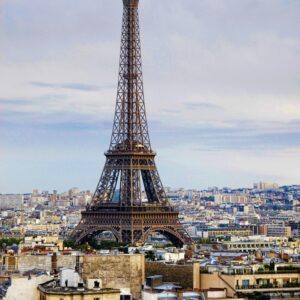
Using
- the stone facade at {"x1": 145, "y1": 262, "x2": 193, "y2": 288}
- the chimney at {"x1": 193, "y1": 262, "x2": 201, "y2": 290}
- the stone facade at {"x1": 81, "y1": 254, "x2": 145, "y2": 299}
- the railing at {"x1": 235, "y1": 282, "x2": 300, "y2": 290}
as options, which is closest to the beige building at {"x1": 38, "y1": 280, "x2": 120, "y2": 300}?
the stone facade at {"x1": 81, "y1": 254, "x2": 145, "y2": 299}

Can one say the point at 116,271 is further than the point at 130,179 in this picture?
No

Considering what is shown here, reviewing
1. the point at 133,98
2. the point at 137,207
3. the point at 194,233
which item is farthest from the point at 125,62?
the point at 194,233

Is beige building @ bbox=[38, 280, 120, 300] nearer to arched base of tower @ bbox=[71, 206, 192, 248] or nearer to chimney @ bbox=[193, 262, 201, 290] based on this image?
chimney @ bbox=[193, 262, 201, 290]

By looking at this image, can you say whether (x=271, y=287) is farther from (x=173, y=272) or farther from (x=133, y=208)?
(x=133, y=208)

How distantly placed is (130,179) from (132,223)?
11.1 ft

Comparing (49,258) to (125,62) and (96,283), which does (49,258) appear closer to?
(96,283)

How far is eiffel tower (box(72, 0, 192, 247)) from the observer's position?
9912cm

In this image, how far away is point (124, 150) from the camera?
101 meters

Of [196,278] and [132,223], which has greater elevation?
[132,223]

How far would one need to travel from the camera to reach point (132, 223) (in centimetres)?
9869

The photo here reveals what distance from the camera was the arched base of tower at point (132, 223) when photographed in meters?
98.3

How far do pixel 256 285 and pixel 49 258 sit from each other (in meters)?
6.40

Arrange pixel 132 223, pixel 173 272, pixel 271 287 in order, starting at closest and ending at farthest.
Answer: pixel 271 287
pixel 173 272
pixel 132 223

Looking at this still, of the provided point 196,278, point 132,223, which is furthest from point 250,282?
point 132,223
